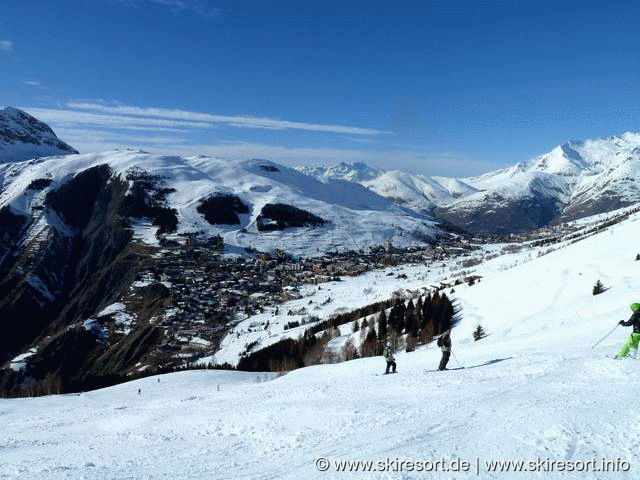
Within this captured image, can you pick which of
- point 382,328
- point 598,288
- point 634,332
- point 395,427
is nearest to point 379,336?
point 382,328

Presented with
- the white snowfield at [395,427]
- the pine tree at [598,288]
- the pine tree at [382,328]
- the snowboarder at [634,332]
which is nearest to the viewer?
the white snowfield at [395,427]

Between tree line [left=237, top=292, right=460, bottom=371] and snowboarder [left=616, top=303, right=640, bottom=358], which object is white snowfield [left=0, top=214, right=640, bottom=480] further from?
tree line [left=237, top=292, right=460, bottom=371]

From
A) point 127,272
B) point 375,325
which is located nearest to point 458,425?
point 375,325

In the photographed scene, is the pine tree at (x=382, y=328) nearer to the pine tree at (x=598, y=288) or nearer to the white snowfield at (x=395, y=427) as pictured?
the pine tree at (x=598, y=288)

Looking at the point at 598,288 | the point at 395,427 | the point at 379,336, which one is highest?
the point at 598,288

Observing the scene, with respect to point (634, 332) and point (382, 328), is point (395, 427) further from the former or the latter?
point (382, 328)

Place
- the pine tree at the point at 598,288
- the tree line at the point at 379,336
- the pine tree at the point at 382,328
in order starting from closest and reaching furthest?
the pine tree at the point at 598,288
the tree line at the point at 379,336
the pine tree at the point at 382,328

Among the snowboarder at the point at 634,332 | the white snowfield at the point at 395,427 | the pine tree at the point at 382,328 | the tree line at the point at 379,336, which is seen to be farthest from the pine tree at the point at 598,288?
the pine tree at the point at 382,328

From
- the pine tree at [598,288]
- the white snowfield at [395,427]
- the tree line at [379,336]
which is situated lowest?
the tree line at [379,336]
